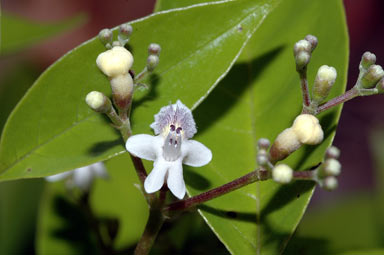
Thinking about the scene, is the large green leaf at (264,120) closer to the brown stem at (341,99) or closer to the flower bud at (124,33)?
the brown stem at (341,99)

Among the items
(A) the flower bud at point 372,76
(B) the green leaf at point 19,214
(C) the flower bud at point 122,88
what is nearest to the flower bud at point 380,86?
(A) the flower bud at point 372,76

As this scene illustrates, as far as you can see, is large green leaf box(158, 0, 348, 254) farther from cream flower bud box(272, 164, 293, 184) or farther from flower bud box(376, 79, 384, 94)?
cream flower bud box(272, 164, 293, 184)

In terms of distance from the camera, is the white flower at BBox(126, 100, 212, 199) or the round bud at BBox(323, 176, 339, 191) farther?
the white flower at BBox(126, 100, 212, 199)

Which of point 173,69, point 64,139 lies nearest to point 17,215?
point 64,139

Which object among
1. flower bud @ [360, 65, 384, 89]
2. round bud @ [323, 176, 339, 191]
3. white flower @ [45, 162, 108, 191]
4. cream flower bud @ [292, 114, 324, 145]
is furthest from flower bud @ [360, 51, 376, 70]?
white flower @ [45, 162, 108, 191]

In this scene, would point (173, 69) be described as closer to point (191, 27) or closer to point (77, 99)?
point (191, 27)

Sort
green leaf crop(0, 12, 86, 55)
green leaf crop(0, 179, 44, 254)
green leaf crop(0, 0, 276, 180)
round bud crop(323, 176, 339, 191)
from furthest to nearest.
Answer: green leaf crop(0, 179, 44, 254)
green leaf crop(0, 12, 86, 55)
green leaf crop(0, 0, 276, 180)
round bud crop(323, 176, 339, 191)
